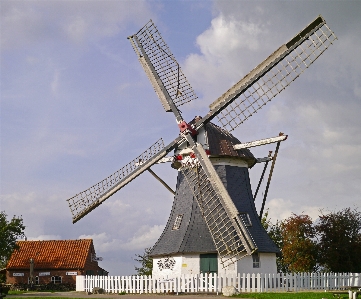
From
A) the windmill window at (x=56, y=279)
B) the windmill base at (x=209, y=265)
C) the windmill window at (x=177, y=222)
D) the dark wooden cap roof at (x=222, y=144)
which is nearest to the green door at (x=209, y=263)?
the windmill base at (x=209, y=265)

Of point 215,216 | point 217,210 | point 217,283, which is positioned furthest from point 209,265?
point 217,210

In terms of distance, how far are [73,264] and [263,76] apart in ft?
69.0

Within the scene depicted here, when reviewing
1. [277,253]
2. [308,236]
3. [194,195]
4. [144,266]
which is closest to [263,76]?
[194,195]

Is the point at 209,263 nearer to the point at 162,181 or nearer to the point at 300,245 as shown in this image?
the point at 162,181

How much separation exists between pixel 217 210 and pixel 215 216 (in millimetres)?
449

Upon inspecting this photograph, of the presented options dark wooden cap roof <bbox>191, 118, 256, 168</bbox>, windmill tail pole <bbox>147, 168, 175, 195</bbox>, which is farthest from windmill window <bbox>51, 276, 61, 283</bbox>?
dark wooden cap roof <bbox>191, 118, 256, 168</bbox>

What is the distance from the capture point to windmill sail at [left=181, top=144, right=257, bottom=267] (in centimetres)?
2197

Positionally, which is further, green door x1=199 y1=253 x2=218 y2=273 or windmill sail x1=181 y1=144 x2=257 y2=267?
green door x1=199 y1=253 x2=218 y2=273

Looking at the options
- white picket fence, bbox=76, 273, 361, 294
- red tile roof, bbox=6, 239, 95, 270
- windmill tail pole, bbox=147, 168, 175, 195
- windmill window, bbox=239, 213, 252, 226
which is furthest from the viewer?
red tile roof, bbox=6, 239, 95, 270

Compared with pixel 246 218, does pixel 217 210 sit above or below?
above

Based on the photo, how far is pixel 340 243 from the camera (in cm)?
2875

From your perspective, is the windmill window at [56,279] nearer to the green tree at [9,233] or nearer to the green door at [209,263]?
the green tree at [9,233]

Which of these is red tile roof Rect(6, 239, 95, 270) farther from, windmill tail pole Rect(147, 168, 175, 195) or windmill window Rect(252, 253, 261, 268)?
windmill window Rect(252, 253, 261, 268)

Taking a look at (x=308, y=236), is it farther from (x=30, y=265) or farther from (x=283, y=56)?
(x=30, y=265)
